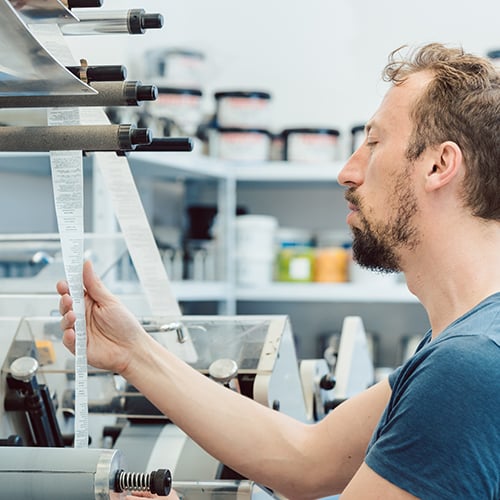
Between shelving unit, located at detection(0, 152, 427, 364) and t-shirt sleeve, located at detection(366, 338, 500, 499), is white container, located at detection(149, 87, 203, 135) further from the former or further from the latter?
t-shirt sleeve, located at detection(366, 338, 500, 499)

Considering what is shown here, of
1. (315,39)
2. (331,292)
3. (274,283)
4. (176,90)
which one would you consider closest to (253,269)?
(274,283)

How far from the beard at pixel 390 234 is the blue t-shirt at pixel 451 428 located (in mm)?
221

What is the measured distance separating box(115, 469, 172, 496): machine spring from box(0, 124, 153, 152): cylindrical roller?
0.92ft

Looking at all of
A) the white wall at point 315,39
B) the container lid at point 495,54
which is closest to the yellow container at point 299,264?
the white wall at point 315,39

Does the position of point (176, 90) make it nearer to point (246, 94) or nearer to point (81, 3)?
point (246, 94)

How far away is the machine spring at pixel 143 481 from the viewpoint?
2.55 ft

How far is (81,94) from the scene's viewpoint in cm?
78

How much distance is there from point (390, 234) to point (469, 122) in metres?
0.16

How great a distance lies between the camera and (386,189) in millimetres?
1123

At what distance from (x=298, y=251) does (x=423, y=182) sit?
76.0 inches

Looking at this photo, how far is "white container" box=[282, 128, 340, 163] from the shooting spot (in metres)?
2.97

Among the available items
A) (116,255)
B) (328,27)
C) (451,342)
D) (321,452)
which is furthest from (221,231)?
(451,342)

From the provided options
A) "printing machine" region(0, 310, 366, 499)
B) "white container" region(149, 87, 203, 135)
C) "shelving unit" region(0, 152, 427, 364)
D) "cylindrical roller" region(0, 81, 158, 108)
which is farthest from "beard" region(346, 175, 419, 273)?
"white container" region(149, 87, 203, 135)

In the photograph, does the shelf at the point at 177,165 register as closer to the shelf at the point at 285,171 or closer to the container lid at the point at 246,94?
the shelf at the point at 285,171
